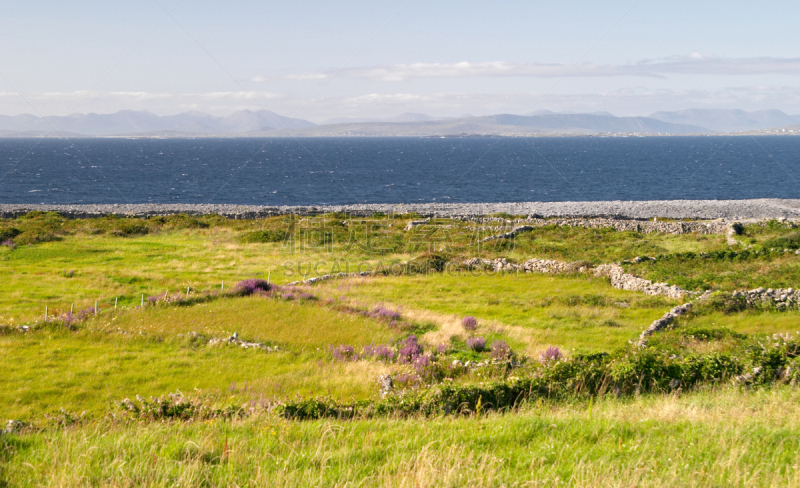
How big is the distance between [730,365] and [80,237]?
5305 cm

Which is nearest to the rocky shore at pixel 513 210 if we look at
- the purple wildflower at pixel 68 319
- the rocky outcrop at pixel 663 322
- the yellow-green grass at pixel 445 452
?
the rocky outcrop at pixel 663 322

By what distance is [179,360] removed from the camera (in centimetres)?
1903

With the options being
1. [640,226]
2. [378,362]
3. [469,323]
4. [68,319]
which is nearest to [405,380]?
[378,362]

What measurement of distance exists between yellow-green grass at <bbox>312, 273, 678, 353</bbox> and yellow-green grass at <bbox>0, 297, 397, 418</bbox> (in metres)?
5.38

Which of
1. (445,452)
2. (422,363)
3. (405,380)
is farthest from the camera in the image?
(422,363)

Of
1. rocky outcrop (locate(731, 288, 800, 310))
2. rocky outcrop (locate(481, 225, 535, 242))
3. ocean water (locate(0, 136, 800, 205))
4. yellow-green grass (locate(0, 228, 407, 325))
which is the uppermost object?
ocean water (locate(0, 136, 800, 205))

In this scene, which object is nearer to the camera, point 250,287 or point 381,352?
point 381,352

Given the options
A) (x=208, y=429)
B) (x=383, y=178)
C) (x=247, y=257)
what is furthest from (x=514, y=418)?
(x=383, y=178)

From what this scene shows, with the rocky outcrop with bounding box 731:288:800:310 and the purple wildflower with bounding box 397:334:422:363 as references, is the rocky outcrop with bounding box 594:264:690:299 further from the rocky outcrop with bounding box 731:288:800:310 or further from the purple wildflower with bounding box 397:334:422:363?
the purple wildflower with bounding box 397:334:422:363

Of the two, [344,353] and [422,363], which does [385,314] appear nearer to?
[344,353]

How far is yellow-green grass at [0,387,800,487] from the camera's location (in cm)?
752

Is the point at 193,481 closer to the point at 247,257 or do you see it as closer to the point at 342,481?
the point at 342,481

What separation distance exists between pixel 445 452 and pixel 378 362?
35.7 ft

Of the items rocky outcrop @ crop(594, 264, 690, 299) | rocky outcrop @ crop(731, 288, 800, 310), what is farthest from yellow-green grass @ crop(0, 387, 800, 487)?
rocky outcrop @ crop(594, 264, 690, 299)
